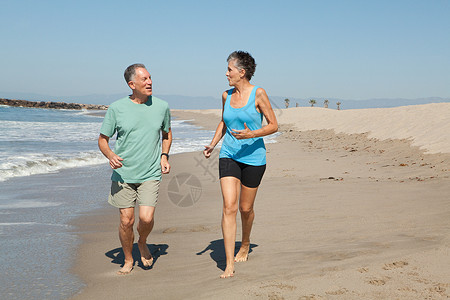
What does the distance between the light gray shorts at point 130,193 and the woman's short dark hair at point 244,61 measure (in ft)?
4.29

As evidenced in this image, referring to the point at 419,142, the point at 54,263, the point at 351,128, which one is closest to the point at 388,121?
the point at 351,128

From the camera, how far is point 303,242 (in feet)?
14.6

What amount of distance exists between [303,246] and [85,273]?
2100 mm

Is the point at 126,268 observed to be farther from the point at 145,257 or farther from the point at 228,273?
the point at 228,273

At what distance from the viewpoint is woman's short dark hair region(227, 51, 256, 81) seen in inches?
154

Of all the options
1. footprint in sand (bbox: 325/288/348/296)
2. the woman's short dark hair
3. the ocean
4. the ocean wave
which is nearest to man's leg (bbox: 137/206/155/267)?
the ocean

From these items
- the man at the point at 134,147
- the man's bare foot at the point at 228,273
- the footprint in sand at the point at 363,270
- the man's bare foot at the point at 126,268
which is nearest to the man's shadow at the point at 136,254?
the man's bare foot at the point at 126,268

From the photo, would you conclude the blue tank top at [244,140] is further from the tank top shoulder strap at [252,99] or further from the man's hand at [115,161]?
the man's hand at [115,161]

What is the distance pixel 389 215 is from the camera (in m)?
5.27

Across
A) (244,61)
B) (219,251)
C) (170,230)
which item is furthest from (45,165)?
(244,61)

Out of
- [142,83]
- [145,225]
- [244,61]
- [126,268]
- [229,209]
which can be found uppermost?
[244,61]

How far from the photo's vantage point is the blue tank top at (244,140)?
3848mm

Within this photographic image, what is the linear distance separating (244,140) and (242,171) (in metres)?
0.29

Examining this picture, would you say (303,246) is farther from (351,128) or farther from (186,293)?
(351,128)
